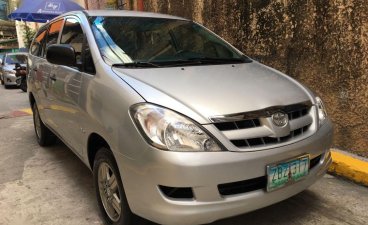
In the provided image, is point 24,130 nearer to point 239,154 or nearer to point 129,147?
point 129,147

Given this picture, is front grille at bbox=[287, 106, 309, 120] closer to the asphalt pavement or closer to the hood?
the hood

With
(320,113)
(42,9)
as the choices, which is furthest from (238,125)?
(42,9)

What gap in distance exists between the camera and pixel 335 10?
13.8ft

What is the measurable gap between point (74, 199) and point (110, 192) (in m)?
0.85

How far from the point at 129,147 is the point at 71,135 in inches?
51.7

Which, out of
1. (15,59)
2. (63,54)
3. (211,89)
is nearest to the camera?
(211,89)

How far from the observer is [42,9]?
10914 millimetres

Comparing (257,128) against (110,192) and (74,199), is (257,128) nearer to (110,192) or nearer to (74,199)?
(110,192)

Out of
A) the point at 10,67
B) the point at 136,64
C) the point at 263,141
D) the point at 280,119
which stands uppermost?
the point at 136,64

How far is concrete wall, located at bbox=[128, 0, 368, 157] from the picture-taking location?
161 inches

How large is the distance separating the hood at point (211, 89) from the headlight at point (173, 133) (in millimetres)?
61

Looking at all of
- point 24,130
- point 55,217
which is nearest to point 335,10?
point 55,217

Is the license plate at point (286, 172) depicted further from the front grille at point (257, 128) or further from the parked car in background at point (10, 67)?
the parked car in background at point (10, 67)

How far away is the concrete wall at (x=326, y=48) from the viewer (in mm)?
4082
